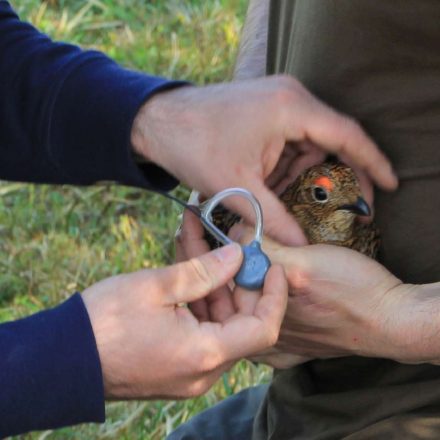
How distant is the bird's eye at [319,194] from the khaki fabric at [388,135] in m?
0.23

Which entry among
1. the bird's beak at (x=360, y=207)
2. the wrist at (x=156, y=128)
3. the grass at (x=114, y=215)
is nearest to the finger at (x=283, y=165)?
the bird's beak at (x=360, y=207)

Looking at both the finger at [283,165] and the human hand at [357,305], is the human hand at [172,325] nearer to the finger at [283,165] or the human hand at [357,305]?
the human hand at [357,305]

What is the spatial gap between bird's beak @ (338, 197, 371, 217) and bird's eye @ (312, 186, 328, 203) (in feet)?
0.34

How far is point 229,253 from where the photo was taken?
1918mm

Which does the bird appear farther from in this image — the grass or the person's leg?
the grass

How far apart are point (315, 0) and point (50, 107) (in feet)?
2.15

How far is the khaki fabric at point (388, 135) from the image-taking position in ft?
6.82

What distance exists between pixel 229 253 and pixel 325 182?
1.87 ft

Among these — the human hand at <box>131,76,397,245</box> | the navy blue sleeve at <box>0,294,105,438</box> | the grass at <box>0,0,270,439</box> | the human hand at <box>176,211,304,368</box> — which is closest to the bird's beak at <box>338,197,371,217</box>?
the human hand at <box>131,76,397,245</box>

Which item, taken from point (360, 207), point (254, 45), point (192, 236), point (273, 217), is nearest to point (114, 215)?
point (254, 45)

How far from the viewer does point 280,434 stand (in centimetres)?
230

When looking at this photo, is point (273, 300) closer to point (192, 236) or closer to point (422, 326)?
point (422, 326)

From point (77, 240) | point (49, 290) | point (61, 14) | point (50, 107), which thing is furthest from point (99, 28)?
point (50, 107)

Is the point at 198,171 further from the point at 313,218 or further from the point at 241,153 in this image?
the point at 313,218
